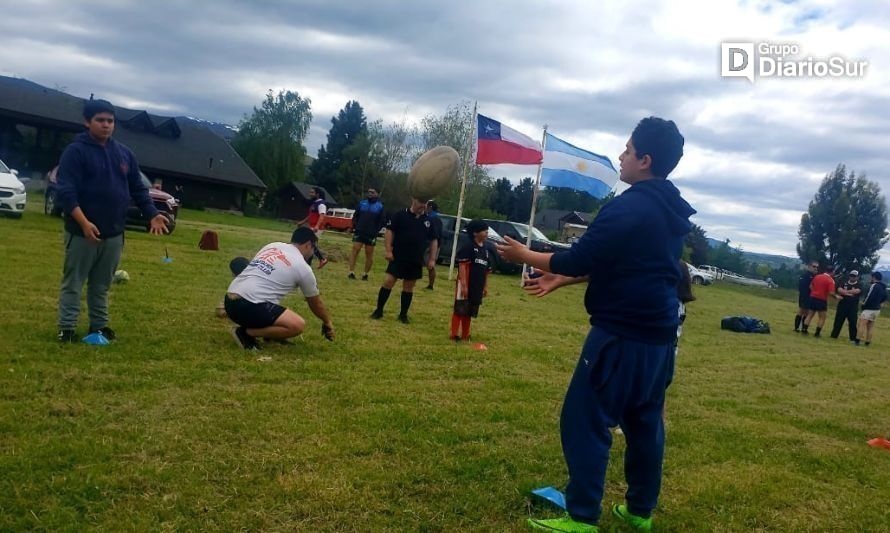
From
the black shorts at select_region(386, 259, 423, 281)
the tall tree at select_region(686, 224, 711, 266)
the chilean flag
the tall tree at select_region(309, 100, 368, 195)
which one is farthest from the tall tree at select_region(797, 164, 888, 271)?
the black shorts at select_region(386, 259, 423, 281)

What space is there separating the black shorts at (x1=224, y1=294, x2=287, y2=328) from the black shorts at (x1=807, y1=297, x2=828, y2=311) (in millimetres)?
13599

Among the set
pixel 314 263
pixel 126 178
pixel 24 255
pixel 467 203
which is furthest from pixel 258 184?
pixel 126 178

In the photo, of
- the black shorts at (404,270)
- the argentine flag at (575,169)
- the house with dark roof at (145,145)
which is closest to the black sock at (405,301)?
the black shorts at (404,270)

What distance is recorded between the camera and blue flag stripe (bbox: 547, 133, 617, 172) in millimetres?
16656

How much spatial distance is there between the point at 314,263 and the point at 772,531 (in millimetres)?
12558

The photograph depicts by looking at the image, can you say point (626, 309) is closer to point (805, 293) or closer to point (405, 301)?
point (405, 301)

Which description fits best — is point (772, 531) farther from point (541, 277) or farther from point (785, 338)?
point (785, 338)

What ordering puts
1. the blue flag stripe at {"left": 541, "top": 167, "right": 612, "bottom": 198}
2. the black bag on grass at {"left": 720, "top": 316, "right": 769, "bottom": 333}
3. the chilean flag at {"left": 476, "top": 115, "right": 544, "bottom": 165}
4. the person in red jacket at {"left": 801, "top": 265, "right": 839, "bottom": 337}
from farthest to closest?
the blue flag stripe at {"left": 541, "top": 167, "right": 612, "bottom": 198} → the chilean flag at {"left": 476, "top": 115, "right": 544, "bottom": 165} → the person in red jacket at {"left": 801, "top": 265, "right": 839, "bottom": 337} → the black bag on grass at {"left": 720, "top": 316, "right": 769, "bottom": 333}

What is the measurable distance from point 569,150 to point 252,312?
39.4 feet

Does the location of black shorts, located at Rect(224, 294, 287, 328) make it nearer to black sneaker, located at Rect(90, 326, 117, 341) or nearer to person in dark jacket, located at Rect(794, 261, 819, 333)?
black sneaker, located at Rect(90, 326, 117, 341)

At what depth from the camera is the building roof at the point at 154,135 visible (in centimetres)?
3612

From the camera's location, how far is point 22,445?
3.59 meters

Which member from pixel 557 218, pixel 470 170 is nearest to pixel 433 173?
pixel 470 170

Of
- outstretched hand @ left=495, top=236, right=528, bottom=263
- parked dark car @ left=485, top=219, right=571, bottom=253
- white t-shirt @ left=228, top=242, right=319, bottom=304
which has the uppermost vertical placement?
parked dark car @ left=485, top=219, right=571, bottom=253
